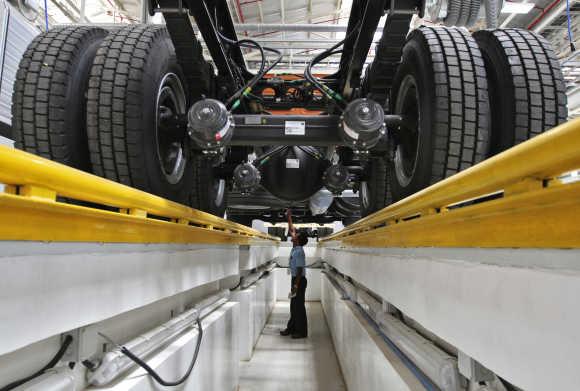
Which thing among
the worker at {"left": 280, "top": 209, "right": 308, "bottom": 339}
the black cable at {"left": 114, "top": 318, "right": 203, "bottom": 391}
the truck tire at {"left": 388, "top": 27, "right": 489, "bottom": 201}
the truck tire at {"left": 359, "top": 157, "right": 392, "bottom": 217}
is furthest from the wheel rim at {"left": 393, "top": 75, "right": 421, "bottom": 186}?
the worker at {"left": 280, "top": 209, "right": 308, "bottom": 339}

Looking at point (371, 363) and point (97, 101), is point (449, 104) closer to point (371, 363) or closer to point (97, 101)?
point (371, 363)

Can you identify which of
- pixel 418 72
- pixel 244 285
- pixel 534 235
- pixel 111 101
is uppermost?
pixel 418 72

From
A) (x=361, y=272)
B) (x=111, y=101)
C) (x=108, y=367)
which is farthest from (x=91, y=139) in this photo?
(x=361, y=272)

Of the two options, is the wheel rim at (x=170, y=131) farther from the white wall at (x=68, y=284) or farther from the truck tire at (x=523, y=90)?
the truck tire at (x=523, y=90)

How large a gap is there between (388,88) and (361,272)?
0.95m

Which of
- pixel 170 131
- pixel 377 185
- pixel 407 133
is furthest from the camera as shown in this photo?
pixel 377 185

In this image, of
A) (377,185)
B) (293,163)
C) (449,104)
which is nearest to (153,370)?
(449,104)

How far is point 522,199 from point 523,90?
1318 mm

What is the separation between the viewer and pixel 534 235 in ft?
1.80

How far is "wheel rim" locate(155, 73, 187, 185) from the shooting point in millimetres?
2006

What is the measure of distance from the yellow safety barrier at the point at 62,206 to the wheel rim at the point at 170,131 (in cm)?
89

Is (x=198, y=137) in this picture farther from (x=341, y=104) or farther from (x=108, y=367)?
(x=108, y=367)

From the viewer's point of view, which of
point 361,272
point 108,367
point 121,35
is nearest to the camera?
point 108,367

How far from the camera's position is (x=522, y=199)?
565mm
